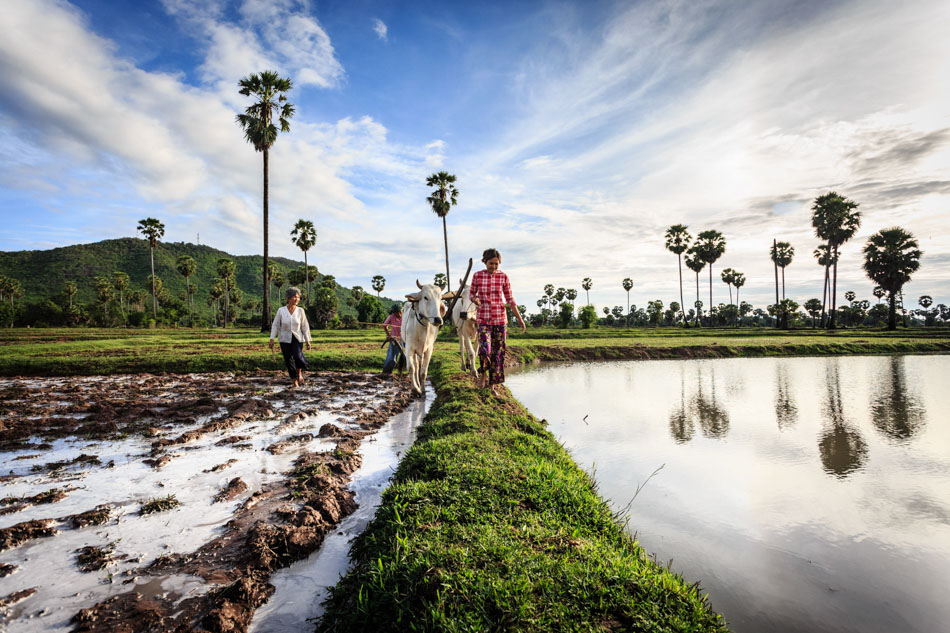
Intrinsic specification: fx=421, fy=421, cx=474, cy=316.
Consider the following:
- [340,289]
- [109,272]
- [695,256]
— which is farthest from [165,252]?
[695,256]

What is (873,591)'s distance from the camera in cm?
267

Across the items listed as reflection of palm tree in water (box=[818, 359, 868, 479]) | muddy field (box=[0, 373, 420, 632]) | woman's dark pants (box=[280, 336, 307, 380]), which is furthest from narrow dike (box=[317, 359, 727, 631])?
woman's dark pants (box=[280, 336, 307, 380])

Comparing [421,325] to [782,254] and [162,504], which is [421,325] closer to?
[162,504]

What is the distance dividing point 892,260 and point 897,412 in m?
64.0

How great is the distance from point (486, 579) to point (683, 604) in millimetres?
986

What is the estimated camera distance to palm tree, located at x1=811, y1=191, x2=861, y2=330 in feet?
173

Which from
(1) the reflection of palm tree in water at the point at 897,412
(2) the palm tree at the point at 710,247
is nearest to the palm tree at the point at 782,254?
(2) the palm tree at the point at 710,247

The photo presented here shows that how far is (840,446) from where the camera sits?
5613 millimetres

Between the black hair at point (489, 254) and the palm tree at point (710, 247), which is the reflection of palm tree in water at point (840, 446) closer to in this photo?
the black hair at point (489, 254)

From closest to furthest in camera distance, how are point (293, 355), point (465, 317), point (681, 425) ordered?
point (681, 425) → point (465, 317) → point (293, 355)

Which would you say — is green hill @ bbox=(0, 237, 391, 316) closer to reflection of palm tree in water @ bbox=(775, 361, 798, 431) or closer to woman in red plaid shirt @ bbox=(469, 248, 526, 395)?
woman in red plaid shirt @ bbox=(469, 248, 526, 395)

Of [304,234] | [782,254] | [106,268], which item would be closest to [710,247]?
[782,254]

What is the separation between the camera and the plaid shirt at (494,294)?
273 inches

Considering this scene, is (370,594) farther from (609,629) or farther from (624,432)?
(624,432)
